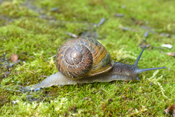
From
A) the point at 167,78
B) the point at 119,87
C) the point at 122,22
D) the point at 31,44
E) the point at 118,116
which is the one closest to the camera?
the point at 118,116

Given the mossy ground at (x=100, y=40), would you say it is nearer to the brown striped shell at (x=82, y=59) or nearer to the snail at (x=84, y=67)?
the snail at (x=84, y=67)

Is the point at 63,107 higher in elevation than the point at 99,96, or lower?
higher

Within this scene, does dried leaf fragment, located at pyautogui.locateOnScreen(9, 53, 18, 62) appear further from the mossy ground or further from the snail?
the snail

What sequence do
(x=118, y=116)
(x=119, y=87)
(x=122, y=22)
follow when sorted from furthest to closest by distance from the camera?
(x=122, y=22) → (x=119, y=87) → (x=118, y=116)

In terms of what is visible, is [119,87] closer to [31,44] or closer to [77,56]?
[77,56]

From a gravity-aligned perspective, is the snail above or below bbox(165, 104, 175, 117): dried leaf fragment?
above

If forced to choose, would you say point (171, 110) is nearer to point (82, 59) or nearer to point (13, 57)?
point (82, 59)

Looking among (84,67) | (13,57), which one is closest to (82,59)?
(84,67)

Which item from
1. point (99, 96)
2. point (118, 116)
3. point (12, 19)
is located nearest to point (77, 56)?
point (99, 96)

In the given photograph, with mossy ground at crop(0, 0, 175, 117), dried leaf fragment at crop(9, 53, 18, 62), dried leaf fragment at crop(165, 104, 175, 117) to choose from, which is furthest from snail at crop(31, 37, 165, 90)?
dried leaf fragment at crop(9, 53, 18, 62)
